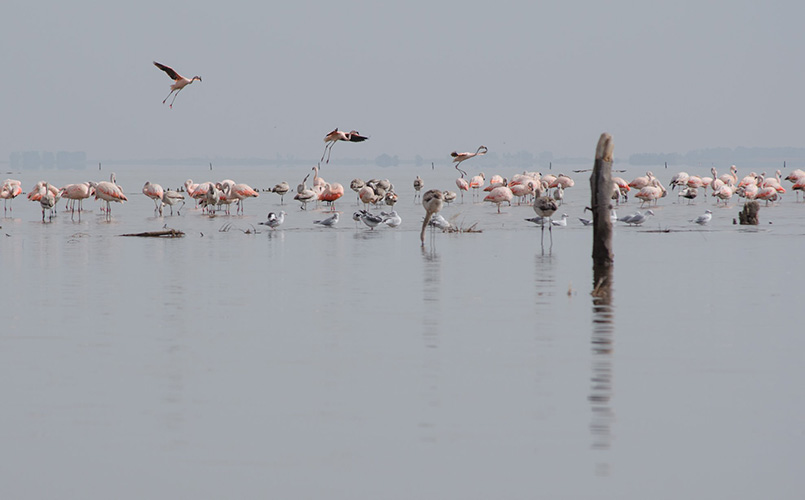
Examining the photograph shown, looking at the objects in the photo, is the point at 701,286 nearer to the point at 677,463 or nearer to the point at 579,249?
the point at 579,249

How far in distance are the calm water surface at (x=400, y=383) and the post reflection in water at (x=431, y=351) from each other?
0.13 ft

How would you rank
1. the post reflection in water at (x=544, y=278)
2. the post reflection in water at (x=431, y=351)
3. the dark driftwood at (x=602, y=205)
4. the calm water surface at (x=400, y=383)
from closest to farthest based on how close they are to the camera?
the calm water surface at (x=400, y=383) < the post reflection in water at (x=431, y=351) < the post reflection in water at (x=544, y=278) < the dark driftwood at (x=602, y=205)

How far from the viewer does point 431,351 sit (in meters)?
10.2

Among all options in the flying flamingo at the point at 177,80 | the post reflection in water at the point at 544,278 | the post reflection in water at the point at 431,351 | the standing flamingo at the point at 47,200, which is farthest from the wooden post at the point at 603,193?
the standing flamingo at the point at 47,200

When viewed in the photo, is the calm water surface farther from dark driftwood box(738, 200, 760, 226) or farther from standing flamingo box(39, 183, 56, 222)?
standing flamingo box(39, 183, 56, 222)

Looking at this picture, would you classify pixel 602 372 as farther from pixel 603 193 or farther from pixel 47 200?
pixel 47 200

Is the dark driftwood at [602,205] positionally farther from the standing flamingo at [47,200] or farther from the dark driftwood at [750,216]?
the standing flamingo at [47,200]

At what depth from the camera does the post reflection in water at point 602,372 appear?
7191 millimetres

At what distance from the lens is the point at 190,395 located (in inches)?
330

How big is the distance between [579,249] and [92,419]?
1602cm

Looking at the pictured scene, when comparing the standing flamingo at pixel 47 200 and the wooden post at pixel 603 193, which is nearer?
the wooden post at pixel 603 193

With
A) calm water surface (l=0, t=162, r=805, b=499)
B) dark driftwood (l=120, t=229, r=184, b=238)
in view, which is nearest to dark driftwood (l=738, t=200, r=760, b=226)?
calm water surface (l=0, t=162, r=805, b=499)

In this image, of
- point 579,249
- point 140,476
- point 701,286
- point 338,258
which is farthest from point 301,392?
point 579,249

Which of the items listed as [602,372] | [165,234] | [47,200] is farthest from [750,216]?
[602,372]
